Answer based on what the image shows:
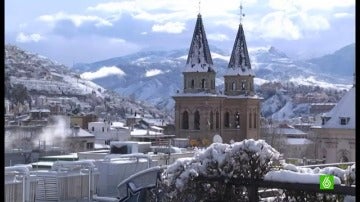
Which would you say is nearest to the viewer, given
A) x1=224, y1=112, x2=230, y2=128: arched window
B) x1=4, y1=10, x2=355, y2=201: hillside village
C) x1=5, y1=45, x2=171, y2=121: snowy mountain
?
x1=4, y1=10, x2=355, y2=201: hillside village

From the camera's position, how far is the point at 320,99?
11538cm

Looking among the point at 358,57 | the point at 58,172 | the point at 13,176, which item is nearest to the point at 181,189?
the point at 13,176

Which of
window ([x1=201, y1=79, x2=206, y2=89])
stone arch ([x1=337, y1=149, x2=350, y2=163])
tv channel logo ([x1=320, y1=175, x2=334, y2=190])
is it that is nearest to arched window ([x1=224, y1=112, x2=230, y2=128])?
window ([x1=201, y1=79, x2=206, y2=89])

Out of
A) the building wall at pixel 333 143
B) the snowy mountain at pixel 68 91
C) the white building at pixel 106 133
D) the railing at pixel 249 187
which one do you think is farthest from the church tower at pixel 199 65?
the snowy mountain at pixel 68 91

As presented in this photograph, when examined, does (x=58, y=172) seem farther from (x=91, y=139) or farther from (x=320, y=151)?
(x=91, y=139)

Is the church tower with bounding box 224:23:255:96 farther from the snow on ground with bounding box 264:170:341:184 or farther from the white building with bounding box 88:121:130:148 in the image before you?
the snow on ground with bounding box 264:170:341:184

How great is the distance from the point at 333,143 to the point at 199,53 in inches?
633

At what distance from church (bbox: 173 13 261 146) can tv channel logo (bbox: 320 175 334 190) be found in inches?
1228

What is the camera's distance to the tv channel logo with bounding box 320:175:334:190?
6.58 metres

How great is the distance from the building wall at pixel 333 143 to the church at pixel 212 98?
11.5 m

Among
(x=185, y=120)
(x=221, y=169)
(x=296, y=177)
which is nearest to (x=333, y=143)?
(x=185, y=120)

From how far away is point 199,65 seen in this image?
40.7 m

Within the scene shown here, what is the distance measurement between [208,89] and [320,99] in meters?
77.2

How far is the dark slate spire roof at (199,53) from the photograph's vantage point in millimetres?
40281
